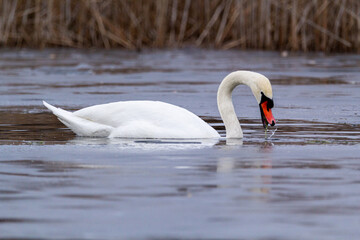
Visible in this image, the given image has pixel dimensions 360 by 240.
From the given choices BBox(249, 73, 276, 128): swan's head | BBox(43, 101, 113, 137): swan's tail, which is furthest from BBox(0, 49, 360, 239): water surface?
BBox(249, 73, 276, 128): swan's head

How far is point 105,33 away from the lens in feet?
85.5

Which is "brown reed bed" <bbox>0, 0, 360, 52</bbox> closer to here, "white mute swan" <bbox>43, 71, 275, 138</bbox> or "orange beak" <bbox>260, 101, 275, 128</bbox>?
"white mute swan" <bbox>43, 71, 275, 138</bbox>

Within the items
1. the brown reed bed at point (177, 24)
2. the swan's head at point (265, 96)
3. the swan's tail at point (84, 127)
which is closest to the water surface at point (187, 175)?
the swan's tail at point (84, 127)

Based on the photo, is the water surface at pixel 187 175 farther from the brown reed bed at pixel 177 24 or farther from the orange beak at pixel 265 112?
the brown reed bed at pixel 177 24

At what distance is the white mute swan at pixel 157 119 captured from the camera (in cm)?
909

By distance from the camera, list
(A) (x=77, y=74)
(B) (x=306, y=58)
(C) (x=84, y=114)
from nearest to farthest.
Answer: (C) (x=84, y=114), (A) (x=77, y=74), (B) (x=306, y=58)

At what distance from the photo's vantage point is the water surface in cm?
507

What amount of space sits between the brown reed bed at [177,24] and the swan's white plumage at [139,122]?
14.9m

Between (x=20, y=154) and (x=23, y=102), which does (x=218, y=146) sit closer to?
(x=20, y=154)

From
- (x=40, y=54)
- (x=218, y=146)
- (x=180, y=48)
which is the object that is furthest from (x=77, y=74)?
(x=218, y=146)

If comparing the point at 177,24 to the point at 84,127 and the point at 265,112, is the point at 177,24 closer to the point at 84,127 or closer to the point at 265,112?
the point at 84,127

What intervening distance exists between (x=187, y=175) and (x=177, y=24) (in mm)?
20632

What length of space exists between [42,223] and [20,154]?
2951mm

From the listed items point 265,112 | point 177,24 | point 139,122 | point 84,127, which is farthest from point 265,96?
point 177,24
